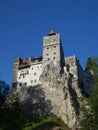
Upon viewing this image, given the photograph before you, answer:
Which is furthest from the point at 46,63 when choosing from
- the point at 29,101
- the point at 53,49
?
the point at 29,101

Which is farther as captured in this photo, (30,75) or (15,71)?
(15,71)

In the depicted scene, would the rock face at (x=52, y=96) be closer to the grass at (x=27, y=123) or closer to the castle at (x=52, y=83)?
the castle at (x=52, y=83)

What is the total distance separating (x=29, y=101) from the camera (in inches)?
3322

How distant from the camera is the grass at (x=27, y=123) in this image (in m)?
71.5

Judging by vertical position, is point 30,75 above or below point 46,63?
below

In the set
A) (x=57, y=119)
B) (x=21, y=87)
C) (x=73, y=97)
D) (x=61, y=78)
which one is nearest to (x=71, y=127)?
(x=57, y=119)

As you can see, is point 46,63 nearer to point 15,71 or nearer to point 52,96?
point 52,96

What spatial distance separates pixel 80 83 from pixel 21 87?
60.1ft

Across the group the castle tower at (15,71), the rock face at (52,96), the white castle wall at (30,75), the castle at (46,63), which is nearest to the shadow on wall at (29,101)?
the rock face at (52,96)

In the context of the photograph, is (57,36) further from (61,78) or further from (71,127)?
(71,127)

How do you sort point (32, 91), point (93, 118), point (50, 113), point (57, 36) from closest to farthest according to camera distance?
point (93, 118), point (50, 113), point (32, 91), point (57, 36)

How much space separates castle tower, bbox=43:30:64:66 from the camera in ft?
289

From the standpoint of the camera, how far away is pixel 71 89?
83438 mm

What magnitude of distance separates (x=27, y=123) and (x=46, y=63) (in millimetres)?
20915
